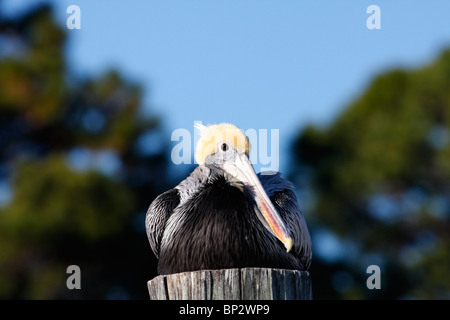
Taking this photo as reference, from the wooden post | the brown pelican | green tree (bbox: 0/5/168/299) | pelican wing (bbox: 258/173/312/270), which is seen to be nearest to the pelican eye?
the brown pelican

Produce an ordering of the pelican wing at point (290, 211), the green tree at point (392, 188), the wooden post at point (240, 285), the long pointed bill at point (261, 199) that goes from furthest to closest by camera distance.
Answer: the green tree at point (392, 188) → the pelican wing at point (290, 211) → the long pointed bill at point (261, 199) → the wooden post at point (240, 285)

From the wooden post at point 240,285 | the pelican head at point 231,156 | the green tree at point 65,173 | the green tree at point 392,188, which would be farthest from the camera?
the green tree at point 392,188

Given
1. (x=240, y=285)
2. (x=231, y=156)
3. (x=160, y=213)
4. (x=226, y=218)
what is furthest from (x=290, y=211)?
(x=240, y=285)

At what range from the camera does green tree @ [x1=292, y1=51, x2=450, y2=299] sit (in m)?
18.6

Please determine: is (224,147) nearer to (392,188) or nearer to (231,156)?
(231,156)

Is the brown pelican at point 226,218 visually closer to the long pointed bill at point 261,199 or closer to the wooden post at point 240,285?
the long pointed bill at point 261,199

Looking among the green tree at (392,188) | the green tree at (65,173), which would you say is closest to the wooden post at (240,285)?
the green tree at (65,173)

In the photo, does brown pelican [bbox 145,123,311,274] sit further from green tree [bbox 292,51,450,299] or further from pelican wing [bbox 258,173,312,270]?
green tree [bbox 292,51,450,299]

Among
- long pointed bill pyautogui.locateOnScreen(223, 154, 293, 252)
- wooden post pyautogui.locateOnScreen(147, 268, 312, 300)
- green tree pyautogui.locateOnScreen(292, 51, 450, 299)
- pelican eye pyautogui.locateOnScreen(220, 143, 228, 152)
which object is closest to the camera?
wooden post pyautogui.locateOnScreen(147, 268, 312, 300)

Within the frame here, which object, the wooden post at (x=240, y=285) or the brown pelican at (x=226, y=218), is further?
the brown pelican at (x=226, y=218)

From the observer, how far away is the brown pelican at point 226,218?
5773mm

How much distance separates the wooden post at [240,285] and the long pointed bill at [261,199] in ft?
2.82
